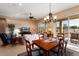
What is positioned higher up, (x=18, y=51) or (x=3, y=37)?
(x=3, y=37)

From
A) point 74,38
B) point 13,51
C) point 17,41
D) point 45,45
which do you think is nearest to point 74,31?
point 74,38

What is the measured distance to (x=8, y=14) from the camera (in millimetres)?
2355

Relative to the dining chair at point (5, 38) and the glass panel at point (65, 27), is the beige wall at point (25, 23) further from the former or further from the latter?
the glass panel at point (65, 27)

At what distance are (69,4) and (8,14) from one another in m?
1.46

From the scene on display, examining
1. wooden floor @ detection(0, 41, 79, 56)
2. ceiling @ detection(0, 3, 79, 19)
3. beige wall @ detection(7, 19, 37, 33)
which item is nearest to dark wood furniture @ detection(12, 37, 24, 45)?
wooden floor @ detection(0, 41, 79, 56)

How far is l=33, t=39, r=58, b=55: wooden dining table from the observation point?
2322 mm

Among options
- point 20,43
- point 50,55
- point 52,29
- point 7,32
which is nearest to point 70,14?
point 52,29

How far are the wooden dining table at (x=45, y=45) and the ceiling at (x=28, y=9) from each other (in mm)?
624

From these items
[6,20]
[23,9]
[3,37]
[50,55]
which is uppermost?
[23,9]

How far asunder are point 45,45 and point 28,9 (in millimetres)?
956

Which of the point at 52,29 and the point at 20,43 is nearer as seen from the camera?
the point at 20,43

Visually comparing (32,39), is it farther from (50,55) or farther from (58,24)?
(58,24)

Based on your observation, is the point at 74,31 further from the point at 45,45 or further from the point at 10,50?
the point at 10,50

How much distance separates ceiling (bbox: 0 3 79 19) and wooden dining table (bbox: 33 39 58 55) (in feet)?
2.05
